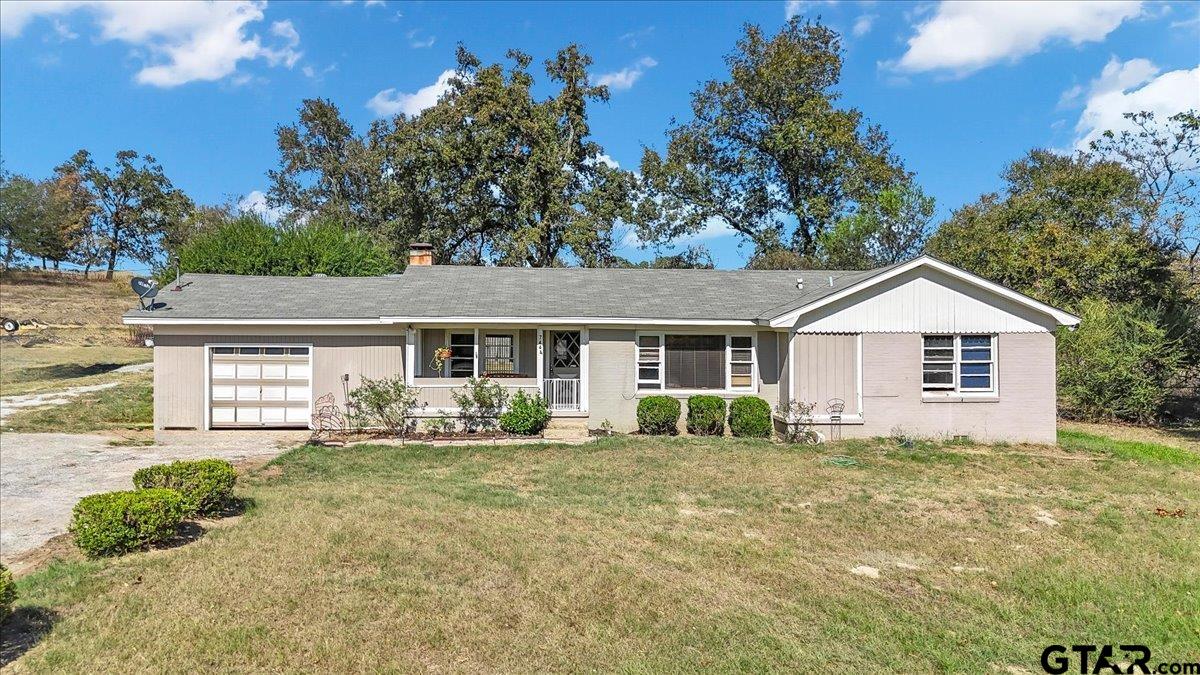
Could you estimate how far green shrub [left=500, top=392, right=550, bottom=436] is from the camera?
1373 centimetres

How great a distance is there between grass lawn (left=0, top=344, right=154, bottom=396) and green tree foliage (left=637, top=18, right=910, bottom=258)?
21.6 meters

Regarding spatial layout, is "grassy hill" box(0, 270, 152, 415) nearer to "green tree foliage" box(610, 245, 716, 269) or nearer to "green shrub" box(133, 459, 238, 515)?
"green shrub" box(133, 459, 238, 515)

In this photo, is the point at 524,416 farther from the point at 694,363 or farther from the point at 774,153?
the point at 774,153

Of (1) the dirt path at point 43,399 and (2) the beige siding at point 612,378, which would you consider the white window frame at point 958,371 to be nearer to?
(2) the beige siding at point 612,378

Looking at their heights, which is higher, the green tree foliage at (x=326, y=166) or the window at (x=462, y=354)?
the green tree foliage at (x=326, y=166)

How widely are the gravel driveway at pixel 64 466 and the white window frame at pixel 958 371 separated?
12.7 m

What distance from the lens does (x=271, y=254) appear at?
22484 mm

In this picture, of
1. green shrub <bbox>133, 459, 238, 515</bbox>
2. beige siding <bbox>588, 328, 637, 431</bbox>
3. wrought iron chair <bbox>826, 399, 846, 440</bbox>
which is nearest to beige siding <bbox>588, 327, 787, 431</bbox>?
beige siding <bbox>588, 328, 637, 431</bbox>

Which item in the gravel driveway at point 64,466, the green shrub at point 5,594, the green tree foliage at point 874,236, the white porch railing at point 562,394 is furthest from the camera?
the green tree foliage at point 874,236

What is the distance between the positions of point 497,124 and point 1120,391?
78.6 ft

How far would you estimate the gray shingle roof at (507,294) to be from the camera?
46.3ft

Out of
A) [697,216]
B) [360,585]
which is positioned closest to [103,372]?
[360,585]

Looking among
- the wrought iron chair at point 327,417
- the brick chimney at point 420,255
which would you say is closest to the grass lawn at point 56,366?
the wrought iron chair at point 327,417
